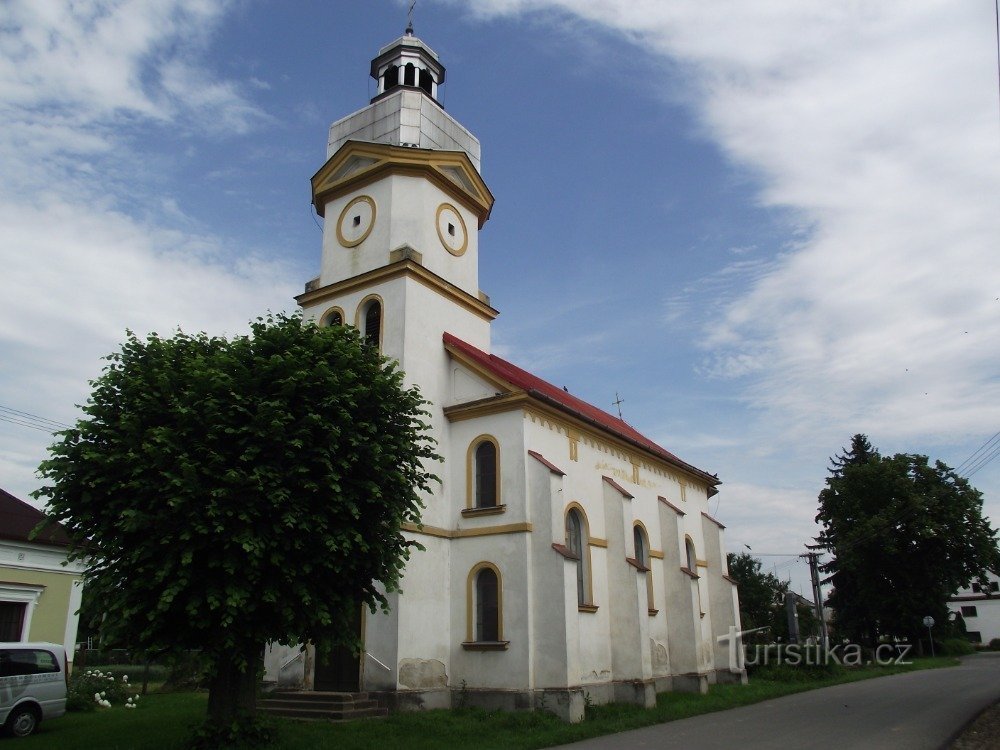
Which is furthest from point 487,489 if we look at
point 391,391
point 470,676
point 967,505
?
point 967,505

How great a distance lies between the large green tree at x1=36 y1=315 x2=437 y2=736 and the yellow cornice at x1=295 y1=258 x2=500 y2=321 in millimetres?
7419

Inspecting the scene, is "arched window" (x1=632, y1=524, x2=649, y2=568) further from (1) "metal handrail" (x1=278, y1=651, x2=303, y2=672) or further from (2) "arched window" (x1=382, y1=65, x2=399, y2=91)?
(2) "arched window" (x1=382, y1=65, x2=399, y2=91)

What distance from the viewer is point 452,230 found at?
23359mm

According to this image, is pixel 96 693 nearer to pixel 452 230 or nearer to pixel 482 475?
pixel 482 475

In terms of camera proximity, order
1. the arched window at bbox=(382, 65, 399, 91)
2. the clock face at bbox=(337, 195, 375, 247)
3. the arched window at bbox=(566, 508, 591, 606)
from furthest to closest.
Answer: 1. the arched window at bbox=(382, 65, 399, 91)
2. the clock face at bbox=(337, 195, 375, 247)
3. the arched window at bbox=(566, 508, 591, 606)

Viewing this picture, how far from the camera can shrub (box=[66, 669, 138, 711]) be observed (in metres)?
18.0

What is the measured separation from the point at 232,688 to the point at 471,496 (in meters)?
8.47

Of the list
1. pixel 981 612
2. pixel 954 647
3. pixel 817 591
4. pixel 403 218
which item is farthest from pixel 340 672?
pixel 981 612

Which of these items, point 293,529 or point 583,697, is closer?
point 293,529

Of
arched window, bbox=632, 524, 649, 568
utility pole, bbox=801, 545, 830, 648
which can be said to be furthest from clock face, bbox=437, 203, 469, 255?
utility pole, bbox=801, 545, 830, 648

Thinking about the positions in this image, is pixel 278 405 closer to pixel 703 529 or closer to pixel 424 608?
pixel 424 608

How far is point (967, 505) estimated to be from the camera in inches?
1741

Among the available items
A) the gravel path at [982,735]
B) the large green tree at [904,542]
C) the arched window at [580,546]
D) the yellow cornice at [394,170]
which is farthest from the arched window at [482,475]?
the large green tree at [904,542]

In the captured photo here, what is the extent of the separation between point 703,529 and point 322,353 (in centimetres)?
2210
